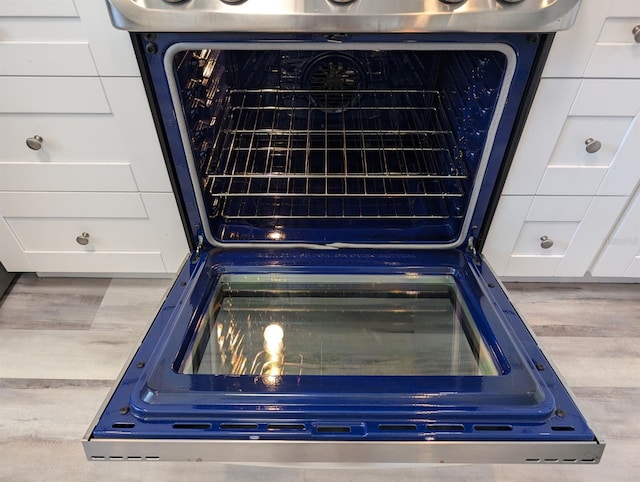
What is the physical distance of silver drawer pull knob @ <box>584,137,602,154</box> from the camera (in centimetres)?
95

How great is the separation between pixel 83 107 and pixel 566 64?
92 cm

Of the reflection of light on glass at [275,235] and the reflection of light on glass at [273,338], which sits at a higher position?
the reflection of light on glass at [275,235]

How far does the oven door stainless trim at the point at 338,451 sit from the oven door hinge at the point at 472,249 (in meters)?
0.42

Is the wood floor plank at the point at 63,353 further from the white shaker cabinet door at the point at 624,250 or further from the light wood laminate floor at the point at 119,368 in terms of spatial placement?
the white shaker cabinet door at the point at 624,250

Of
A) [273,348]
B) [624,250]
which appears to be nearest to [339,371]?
[273,348]

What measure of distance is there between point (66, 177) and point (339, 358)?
0.74 m

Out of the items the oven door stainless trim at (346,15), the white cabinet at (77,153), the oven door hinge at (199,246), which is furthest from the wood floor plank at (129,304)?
the oven door stainless trim at (346,15)

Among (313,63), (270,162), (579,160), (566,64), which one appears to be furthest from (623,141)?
(270,162)

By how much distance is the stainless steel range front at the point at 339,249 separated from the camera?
642 millimetres

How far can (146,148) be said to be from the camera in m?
0.97

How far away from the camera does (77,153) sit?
1.00 m

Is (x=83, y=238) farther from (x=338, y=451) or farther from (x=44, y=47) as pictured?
(x=338, y=451)

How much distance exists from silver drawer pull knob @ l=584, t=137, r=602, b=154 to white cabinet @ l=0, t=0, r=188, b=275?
90 cm

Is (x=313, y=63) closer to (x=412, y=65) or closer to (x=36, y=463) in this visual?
(x=412, y=65)
